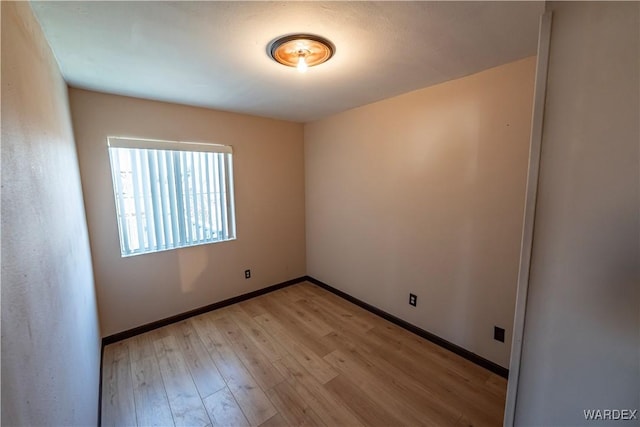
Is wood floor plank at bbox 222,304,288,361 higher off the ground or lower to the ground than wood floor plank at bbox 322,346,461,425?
higher

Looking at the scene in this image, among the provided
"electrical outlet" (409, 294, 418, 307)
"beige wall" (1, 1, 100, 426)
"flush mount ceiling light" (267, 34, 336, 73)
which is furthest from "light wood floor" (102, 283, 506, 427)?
"flush mount ceiling light" (267, 34, 336, 73)

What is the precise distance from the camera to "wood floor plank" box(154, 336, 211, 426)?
1625 mm

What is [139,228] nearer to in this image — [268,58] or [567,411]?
[268,58]

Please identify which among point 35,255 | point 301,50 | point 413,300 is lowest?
point 413,300

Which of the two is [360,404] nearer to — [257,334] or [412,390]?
[412,390]

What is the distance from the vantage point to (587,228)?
77cm

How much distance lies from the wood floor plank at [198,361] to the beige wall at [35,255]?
636 mm

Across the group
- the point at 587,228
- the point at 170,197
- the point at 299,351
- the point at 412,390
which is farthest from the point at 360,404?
the point at 170,197

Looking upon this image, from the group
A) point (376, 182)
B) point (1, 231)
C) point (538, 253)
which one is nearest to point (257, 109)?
point (376, 182)

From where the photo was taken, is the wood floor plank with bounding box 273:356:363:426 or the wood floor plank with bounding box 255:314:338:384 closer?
the wood floor plank with bounding box 273:356:363:426

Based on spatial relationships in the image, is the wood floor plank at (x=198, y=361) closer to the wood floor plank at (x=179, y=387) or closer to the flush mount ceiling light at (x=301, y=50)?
the wood floor plank at (x=179, y=387)

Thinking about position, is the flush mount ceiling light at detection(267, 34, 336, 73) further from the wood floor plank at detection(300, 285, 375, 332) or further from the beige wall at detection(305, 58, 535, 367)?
the wood floor plank at detection(300, 285, 375, 332)

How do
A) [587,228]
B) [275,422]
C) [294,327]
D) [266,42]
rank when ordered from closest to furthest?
1. [587,228]
2. [266,42]
3. [275,422]
4. [294,327]

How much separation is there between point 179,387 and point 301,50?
2.40 m
